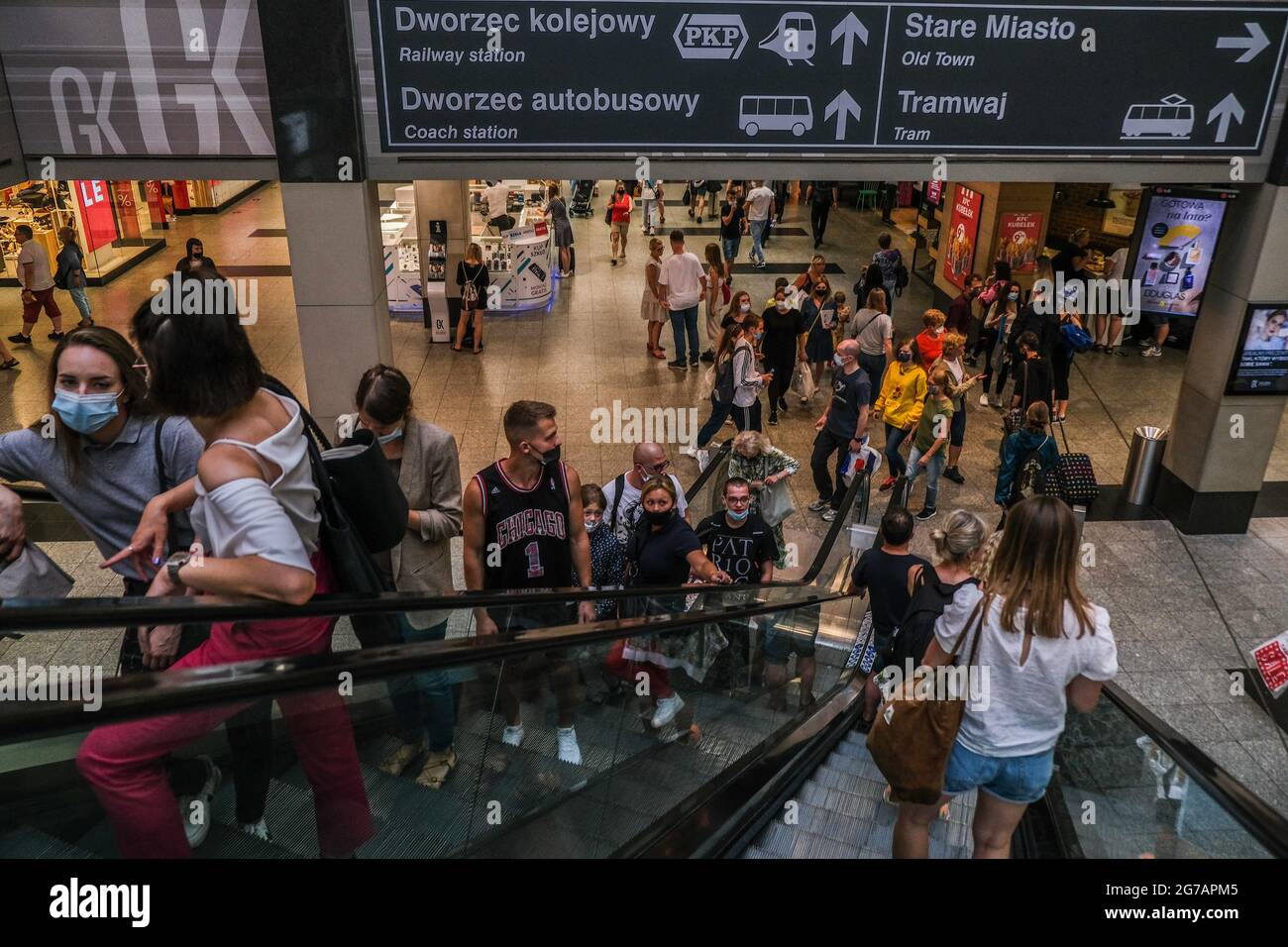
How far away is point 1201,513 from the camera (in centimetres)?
870

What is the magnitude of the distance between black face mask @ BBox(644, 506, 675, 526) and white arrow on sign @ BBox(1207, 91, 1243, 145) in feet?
17.1

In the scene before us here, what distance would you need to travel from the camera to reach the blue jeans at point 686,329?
12109mm

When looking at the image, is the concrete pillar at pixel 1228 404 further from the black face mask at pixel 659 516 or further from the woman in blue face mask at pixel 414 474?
the woman in blue face mask at pixel 414 474

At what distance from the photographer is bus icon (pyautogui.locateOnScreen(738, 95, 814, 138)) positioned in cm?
670

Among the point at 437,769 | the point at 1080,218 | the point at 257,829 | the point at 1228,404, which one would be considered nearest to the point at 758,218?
the point at 1080,218

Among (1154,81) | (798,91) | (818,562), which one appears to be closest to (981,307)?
(1154,81)

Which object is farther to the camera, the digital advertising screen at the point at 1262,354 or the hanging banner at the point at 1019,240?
the hanging banner at the point at 1019,240

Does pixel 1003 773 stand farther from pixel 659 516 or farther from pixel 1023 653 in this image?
pixel 659 516

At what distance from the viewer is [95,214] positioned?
1608 cm

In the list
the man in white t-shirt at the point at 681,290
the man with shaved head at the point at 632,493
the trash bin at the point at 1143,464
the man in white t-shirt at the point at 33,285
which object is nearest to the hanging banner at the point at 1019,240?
the man in white t-shirt at the point at 681,290

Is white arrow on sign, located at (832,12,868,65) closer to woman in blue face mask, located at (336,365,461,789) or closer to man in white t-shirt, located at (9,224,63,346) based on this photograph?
woman in blue face mask, located at (336,365,461,789)

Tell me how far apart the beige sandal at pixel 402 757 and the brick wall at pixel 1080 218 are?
1726cm

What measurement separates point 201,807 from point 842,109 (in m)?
6.05

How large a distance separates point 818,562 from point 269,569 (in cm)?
449
